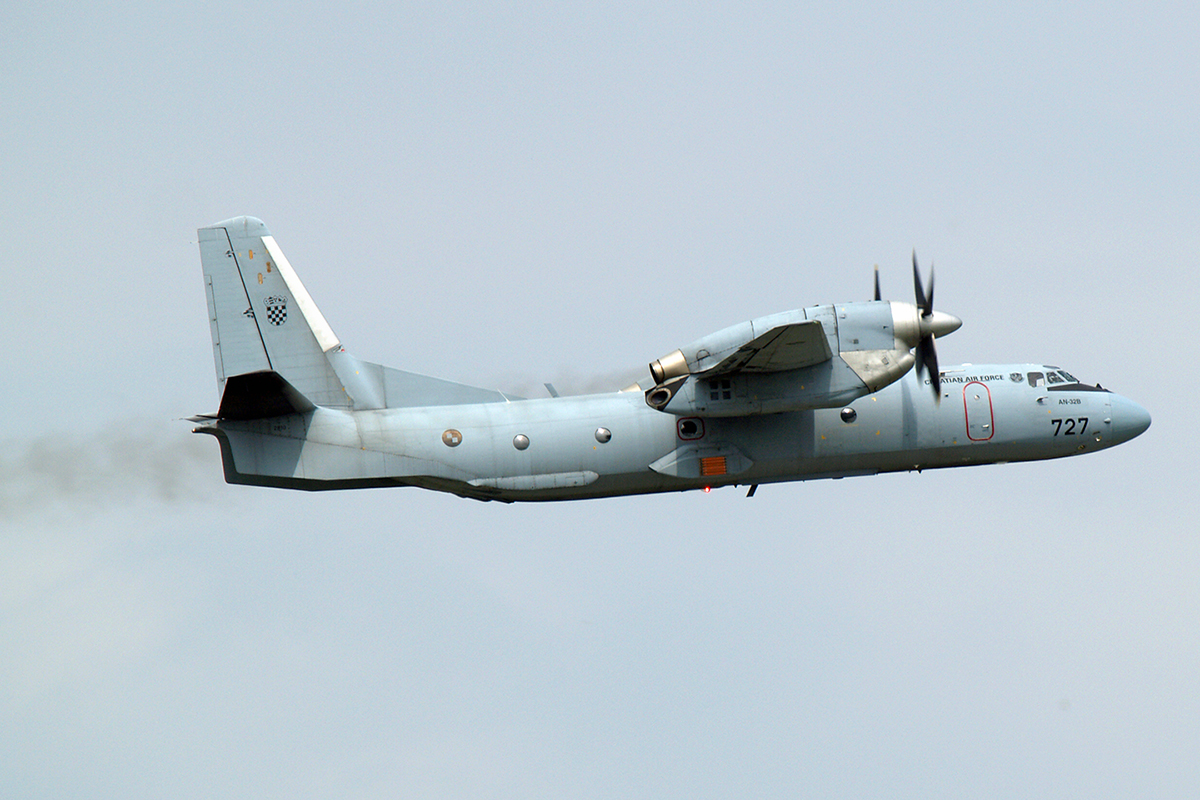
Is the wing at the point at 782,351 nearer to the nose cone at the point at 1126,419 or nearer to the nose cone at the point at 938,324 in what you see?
the nose cone at the point at 938,324

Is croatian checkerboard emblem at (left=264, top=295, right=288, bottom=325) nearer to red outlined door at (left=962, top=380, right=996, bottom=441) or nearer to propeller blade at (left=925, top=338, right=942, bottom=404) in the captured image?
propeller blade at (left=925, top=338, right=942, bottom=404)

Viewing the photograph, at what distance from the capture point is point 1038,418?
3341 cm

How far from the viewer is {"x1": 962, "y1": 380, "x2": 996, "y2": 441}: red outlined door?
108 feet

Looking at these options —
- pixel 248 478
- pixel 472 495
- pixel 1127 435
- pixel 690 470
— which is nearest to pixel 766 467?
pixel 690 470

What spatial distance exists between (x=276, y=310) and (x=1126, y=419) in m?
19.3

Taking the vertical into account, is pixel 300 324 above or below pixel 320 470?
above

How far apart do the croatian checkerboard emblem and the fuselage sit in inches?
102

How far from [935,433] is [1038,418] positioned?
2546mm

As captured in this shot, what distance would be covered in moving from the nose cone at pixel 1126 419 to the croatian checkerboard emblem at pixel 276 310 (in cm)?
1869

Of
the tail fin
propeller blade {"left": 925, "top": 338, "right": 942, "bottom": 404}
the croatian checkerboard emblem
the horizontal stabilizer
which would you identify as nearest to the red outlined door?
propeller blade {"left": 925, "top": 338, "right": 942, "bottom": 404}

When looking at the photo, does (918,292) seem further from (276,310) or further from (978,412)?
(276,310)

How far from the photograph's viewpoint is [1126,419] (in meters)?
34.1

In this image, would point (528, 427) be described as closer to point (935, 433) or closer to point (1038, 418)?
point (935, 433)

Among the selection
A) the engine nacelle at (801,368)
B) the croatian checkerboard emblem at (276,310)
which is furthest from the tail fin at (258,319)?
the engine nacelle at (801,368)
